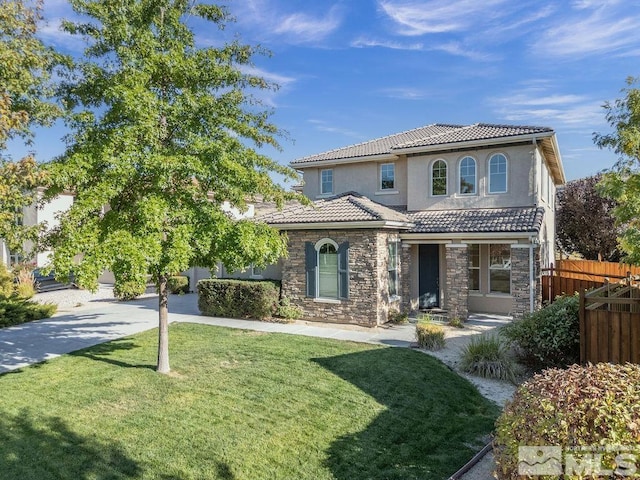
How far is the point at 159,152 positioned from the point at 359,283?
30.3 ft

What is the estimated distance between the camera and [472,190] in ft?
57.6

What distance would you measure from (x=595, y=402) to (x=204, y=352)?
9.82 meters

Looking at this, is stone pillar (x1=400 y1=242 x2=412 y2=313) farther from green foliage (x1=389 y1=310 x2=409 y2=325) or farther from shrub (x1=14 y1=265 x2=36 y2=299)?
shrub (x1=14 y1=265 x2=36 y2=299)

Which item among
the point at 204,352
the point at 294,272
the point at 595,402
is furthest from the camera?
the point at 294,272

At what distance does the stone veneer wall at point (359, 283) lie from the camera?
15188mm

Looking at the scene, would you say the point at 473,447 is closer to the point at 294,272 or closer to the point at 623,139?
the point at 623,139

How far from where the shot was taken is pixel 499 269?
17281mm

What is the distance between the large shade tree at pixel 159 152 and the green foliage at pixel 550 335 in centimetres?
627

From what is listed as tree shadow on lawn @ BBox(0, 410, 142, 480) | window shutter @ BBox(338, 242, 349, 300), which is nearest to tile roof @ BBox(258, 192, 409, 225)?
window shutter @ BBox(338, 242, 349, 300)

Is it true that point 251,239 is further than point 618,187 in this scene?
Yes

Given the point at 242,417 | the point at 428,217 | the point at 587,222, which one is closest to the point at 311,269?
the point at 428,217

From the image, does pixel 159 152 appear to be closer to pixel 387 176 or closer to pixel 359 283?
pixel 359 283

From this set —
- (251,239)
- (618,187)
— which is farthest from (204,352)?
(618,187)

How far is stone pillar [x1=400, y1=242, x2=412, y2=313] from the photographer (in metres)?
17.2
